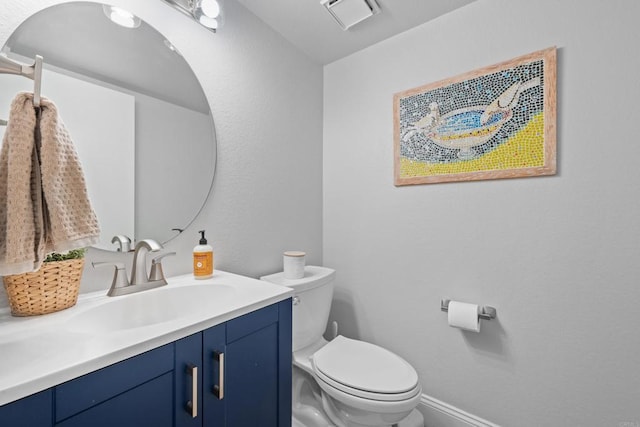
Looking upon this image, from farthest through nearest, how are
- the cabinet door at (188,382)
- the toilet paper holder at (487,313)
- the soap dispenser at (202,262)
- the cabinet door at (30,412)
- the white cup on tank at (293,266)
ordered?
the white cup on tank at (293,266) < the toilet paper holder at (487,313) < the soap dispenser at (202,262) < the cabinet door at (188,382) < the cabinet door at (30,412)

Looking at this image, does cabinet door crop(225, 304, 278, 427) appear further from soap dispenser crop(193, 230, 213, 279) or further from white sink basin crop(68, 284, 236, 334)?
soap dispenser crop(193, 230, 213, 279)

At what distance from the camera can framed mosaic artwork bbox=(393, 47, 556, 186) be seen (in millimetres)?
1221

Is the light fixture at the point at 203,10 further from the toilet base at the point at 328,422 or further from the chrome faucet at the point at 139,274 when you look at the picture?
the toilet base at the point at 328,422

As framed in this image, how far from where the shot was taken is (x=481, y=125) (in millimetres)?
1368

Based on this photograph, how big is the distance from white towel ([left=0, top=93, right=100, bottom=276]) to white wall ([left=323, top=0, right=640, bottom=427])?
4.72ft

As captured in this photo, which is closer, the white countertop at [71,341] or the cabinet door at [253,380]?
the white countertop at [71,341]

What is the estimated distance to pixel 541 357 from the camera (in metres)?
1.24

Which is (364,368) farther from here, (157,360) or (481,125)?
(481,125)

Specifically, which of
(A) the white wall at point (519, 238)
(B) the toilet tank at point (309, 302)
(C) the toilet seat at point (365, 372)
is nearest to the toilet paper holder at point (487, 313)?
(A) the white wall at point (519, 238)

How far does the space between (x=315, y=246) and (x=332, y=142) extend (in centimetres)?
75

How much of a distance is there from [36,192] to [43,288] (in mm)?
307

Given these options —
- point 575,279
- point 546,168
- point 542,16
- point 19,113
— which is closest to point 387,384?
point 575,279

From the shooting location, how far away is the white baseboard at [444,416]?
139 cm

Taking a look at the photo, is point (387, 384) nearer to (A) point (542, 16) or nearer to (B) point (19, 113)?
(B) point (19, 113)
